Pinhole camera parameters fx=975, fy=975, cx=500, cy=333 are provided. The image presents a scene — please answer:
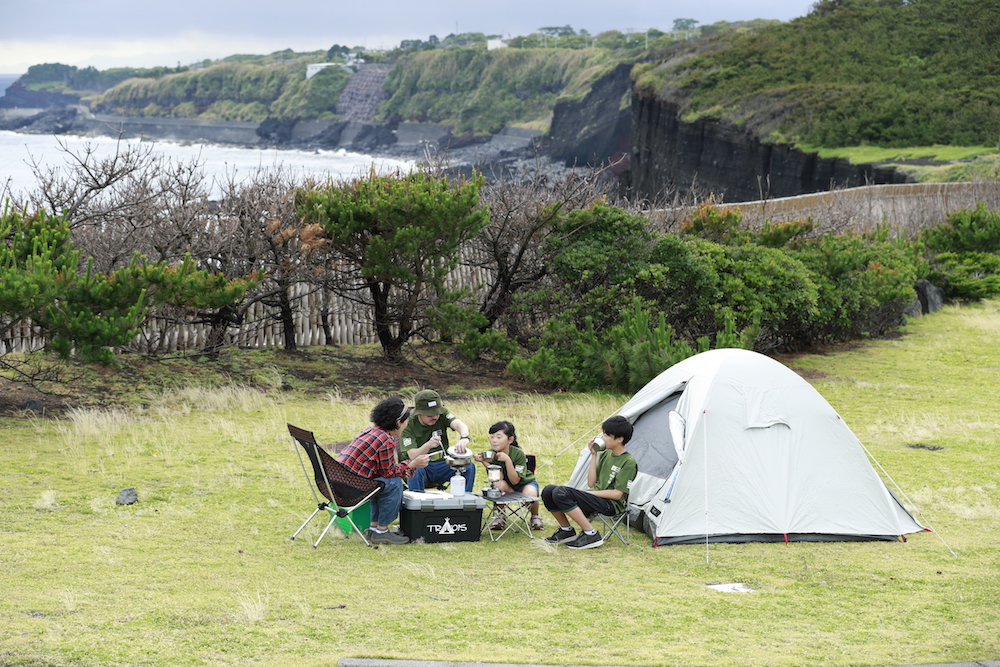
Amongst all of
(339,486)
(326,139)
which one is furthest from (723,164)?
(326,139)

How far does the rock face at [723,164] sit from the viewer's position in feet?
157

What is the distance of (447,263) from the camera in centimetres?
1566

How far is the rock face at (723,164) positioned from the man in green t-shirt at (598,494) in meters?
35.7

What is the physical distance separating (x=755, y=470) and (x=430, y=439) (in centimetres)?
281

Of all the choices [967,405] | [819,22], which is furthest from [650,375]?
[819,22]

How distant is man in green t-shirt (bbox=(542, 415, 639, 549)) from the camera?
775 centimetres

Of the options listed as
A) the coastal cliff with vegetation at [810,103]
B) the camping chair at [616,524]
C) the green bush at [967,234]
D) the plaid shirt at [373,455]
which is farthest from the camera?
the coastal cliff with vegetation at [810,103]

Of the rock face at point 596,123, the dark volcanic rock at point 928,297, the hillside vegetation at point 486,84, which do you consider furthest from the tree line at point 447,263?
the hillside vegetation at point 486,84

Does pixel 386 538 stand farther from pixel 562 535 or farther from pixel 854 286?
pixel 854 286

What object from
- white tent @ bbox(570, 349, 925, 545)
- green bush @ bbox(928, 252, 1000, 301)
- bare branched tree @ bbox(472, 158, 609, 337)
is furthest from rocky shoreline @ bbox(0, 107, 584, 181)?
white tent @ bbox(570, 349, 925, 545)

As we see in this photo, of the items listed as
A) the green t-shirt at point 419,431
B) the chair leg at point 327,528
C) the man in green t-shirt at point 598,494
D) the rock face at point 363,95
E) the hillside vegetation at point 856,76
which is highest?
the rock face at point 363,95

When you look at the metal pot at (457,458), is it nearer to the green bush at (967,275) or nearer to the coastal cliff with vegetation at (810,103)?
the coastal cliff with vegetation at (810,103)

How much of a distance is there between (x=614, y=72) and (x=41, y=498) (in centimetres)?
11253

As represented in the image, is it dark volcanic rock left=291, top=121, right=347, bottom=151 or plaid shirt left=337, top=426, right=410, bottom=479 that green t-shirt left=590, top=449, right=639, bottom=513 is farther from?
dark volcanic rock left=291, top=121, right=347, bottom=151
